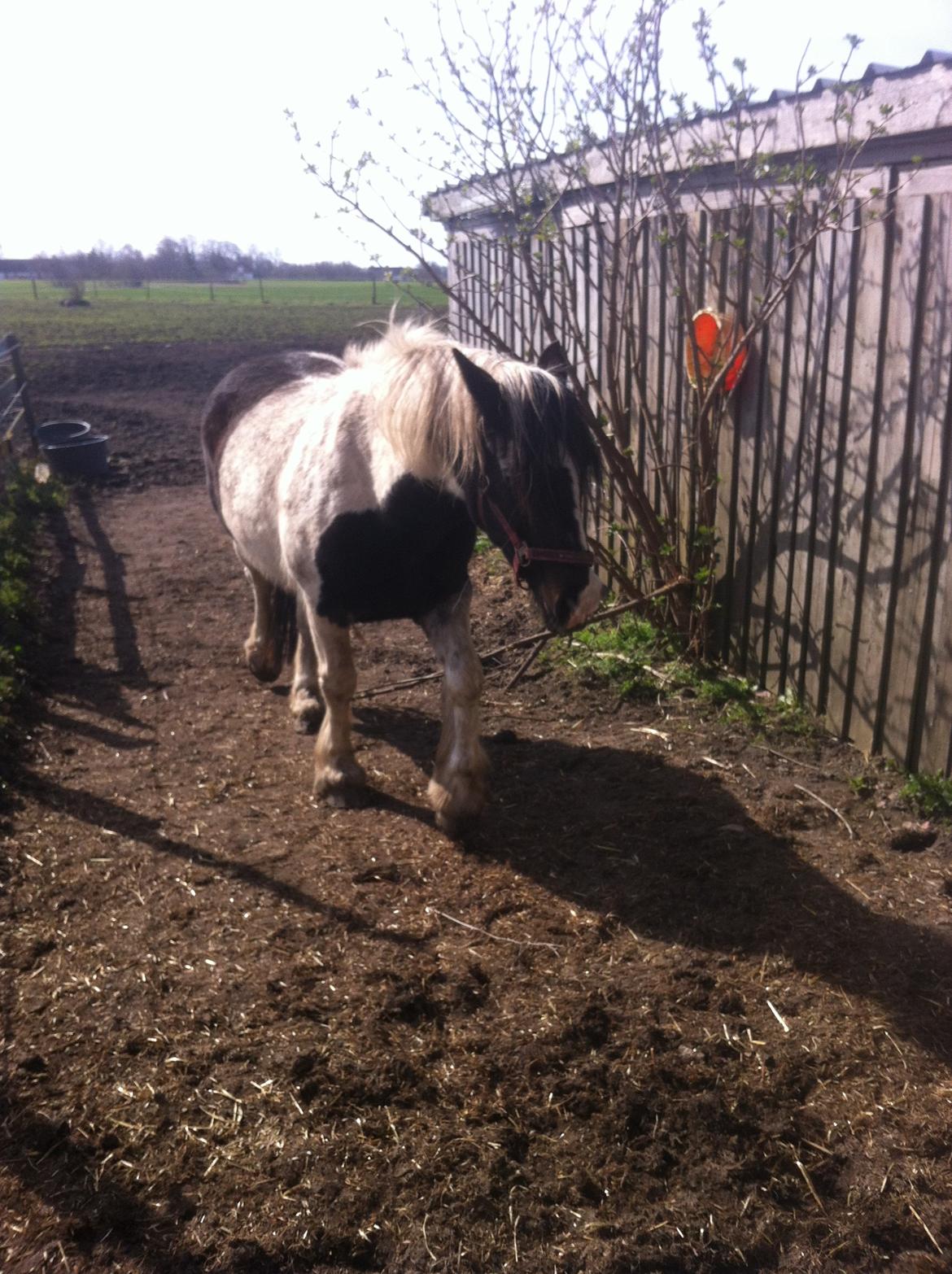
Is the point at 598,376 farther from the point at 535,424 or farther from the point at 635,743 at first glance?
the point at 535,424

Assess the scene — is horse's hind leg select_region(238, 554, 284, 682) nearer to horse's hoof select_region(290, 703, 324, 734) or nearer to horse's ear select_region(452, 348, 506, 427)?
horse's hoof select_region(290, 703, 324, 734)

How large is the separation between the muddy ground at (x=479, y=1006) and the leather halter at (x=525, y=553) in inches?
45.1

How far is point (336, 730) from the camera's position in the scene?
14.0ft

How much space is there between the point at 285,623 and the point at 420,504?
1981mm

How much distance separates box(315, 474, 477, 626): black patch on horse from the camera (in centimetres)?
377

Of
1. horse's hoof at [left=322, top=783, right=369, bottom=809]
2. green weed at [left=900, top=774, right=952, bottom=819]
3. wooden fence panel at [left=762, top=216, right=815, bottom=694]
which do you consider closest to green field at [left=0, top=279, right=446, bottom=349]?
wooden fence panel at [left=762, top=216, right=815, bottom=694]

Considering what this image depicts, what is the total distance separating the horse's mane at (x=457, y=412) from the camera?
3279 millimetres

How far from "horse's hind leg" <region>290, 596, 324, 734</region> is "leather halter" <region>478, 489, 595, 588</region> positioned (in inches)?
70.3

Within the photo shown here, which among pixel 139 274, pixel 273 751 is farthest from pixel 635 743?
pixel 139 274

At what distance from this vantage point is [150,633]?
21.0 ft

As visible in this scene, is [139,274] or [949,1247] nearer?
[949,1247]

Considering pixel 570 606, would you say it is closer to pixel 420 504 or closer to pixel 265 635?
pixel 420 504

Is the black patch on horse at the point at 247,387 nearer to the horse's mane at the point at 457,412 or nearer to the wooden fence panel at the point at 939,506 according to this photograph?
the horse's mane at the point at 457,412

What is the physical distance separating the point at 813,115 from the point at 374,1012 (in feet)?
12.8
